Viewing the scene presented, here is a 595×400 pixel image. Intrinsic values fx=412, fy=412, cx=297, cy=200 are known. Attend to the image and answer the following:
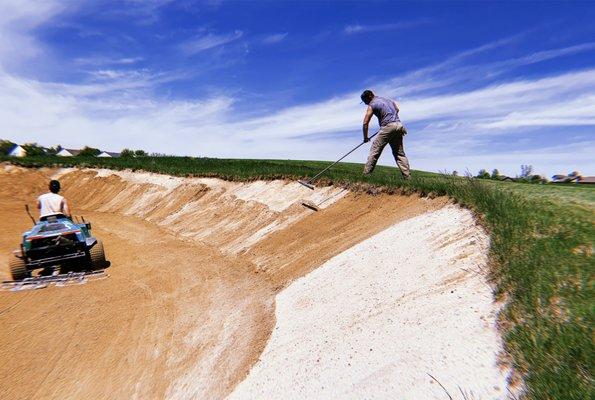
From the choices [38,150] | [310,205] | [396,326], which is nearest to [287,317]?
[396,326]

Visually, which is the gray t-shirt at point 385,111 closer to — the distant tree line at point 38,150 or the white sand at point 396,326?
the white sand at point 396,326

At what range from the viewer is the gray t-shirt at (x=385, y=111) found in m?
10.8

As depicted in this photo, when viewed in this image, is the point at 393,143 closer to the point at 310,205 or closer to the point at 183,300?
the point at 310,205

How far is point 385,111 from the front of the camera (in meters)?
10.8

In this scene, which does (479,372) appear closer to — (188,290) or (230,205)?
(188,290)

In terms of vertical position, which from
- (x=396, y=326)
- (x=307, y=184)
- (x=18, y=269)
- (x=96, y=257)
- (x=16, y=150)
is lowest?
(x=18, y=269)

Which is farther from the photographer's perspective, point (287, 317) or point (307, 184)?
point (307, 184)

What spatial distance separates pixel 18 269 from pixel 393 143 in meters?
9.99

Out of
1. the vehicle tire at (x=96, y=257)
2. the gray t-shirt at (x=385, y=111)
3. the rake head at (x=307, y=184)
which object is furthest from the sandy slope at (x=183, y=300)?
the gray t-shirt at (x=385, y=111)

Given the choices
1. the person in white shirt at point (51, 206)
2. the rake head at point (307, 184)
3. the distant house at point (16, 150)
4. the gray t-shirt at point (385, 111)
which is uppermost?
the gray t-shirt at point (385, 111)

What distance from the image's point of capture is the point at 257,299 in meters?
8.41

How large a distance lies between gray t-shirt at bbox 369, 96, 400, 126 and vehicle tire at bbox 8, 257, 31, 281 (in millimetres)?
9685

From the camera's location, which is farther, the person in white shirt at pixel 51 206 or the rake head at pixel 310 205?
the rake head at pixel 310 205

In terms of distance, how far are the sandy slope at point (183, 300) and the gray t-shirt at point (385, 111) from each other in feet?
6.94
